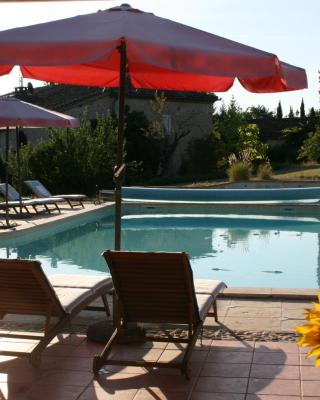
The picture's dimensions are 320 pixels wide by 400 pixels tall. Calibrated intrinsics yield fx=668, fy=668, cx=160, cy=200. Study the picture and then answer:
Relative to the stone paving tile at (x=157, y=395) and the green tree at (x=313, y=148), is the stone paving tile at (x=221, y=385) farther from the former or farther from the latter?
the green tree at (x=313, y=148)

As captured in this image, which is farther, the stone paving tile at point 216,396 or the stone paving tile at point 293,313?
the stone paving tile at point 293,313

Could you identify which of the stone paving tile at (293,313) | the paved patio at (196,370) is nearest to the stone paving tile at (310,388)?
the paved patio at (196,370)

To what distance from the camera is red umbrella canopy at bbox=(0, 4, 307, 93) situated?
4125 mm

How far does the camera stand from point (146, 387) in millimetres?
4059

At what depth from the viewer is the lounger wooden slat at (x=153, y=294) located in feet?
14.0

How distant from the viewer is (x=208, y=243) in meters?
12.6

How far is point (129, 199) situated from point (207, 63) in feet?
49.3

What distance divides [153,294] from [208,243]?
8219mm

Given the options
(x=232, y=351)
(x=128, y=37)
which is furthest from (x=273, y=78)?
(x=232, y=351)

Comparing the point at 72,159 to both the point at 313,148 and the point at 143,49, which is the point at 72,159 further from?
the point at 143,49

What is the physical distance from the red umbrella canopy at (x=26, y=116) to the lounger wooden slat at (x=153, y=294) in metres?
6.61

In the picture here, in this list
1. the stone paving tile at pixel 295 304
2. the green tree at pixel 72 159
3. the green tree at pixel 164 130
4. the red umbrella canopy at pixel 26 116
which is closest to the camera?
the stone paving tile at pixel 295 304

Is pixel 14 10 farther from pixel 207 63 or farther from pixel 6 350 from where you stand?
pixel 6 350

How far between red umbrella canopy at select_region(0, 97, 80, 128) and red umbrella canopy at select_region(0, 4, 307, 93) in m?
6.04
